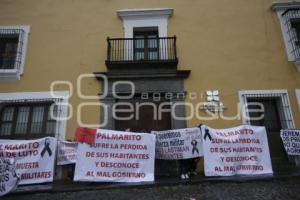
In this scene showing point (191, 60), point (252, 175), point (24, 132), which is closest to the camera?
point (252, 175)

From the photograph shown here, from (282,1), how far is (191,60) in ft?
13.3

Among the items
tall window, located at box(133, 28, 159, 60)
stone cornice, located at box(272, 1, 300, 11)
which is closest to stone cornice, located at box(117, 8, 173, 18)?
tall window, located at box(133, 28, 159, 60)

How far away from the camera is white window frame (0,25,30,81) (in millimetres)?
8430

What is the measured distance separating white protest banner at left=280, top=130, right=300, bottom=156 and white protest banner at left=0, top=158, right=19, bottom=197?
6726 mm

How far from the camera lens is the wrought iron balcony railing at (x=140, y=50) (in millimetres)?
8383

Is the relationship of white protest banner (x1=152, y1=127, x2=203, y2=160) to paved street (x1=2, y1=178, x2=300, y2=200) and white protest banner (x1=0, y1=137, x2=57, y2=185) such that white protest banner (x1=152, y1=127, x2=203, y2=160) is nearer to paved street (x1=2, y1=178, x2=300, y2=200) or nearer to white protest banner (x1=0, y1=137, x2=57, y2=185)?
paved street (x1=2, y1=178, x2=300, y2=200)

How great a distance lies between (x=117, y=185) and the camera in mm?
5758

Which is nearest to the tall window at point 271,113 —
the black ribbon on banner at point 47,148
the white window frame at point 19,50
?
the black ribbon on banner at point 47,148

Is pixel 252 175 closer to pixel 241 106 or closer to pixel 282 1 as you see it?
pixel 241 106

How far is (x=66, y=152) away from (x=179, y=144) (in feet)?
9.96

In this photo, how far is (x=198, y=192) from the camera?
17.3 ft

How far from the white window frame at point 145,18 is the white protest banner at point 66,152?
14.3 feet

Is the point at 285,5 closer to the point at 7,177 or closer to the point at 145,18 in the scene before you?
A: the point at 145,18

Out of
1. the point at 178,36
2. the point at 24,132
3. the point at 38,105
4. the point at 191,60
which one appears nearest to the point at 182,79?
the point at 191,60
